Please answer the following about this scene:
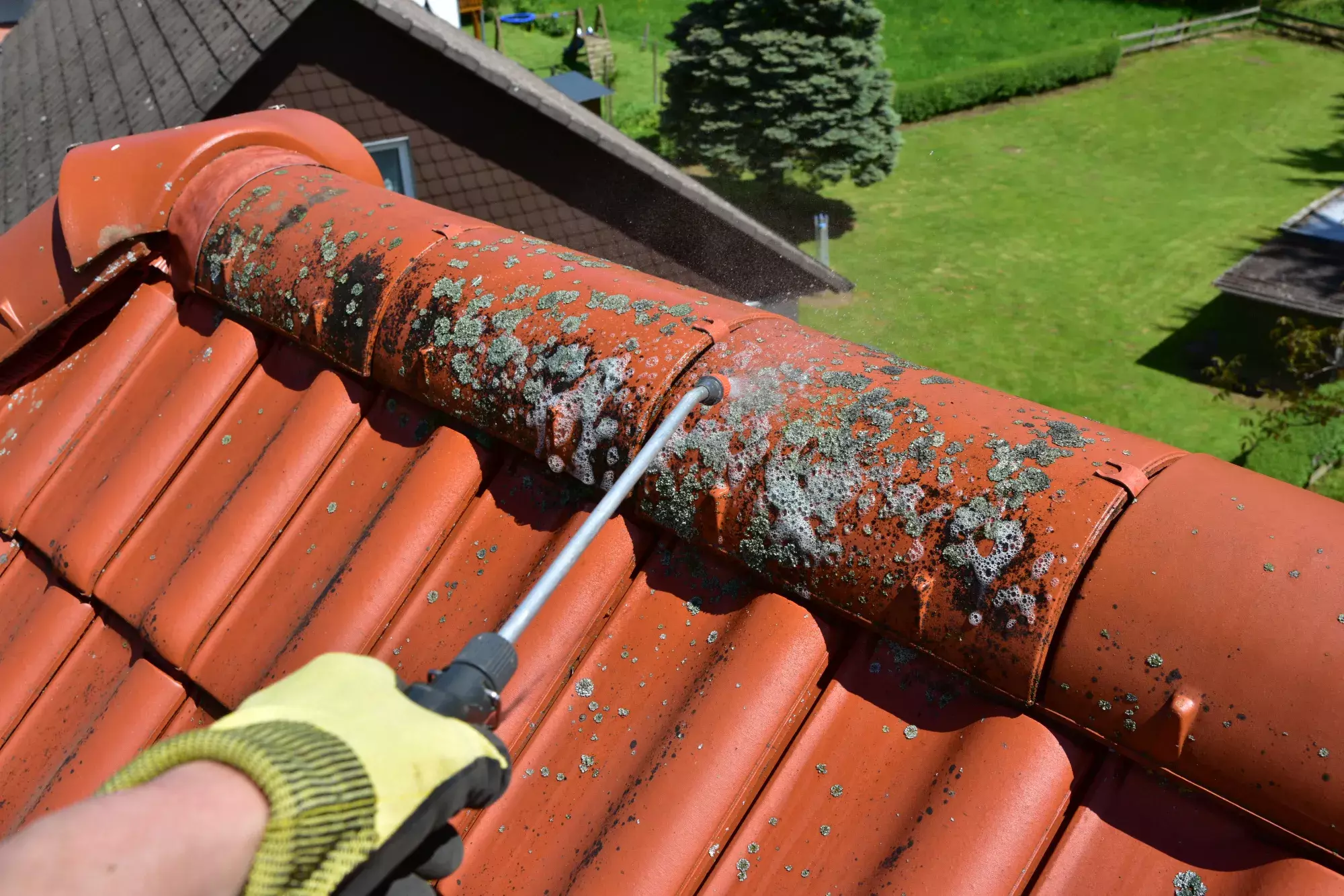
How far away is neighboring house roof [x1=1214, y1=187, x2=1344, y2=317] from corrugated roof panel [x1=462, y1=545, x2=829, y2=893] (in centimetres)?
1179

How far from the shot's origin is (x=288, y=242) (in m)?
2.49

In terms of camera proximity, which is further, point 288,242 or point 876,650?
point 288,242

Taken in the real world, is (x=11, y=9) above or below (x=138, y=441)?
above

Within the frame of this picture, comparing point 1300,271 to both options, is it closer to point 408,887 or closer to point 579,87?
point 579,87

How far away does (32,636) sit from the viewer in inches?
95.9

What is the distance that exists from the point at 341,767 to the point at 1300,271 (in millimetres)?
13821

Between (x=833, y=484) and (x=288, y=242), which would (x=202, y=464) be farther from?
(x=833, y=484)

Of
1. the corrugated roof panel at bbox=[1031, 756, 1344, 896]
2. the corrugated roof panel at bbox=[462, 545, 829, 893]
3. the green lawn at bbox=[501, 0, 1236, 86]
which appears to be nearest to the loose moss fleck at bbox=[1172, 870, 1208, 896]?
the corrugated roof panel at bbox=[1031, 756, 1344, 896]

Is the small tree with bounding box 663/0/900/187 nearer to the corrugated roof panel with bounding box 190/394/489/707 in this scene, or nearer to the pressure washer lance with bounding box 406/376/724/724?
the corrugated roof panel with bounding box 190/394/489/707

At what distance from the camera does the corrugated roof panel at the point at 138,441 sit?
2.43 metres

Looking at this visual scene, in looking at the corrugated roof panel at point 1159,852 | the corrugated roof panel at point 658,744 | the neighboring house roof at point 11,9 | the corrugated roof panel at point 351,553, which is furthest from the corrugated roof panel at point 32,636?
the neighboring house roof at point 11,9

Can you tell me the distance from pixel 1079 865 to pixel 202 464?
2220mm

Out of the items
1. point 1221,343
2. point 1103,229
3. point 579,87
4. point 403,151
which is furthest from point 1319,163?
point 403,151

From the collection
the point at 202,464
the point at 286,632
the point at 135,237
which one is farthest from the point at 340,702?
the point at 135,237
